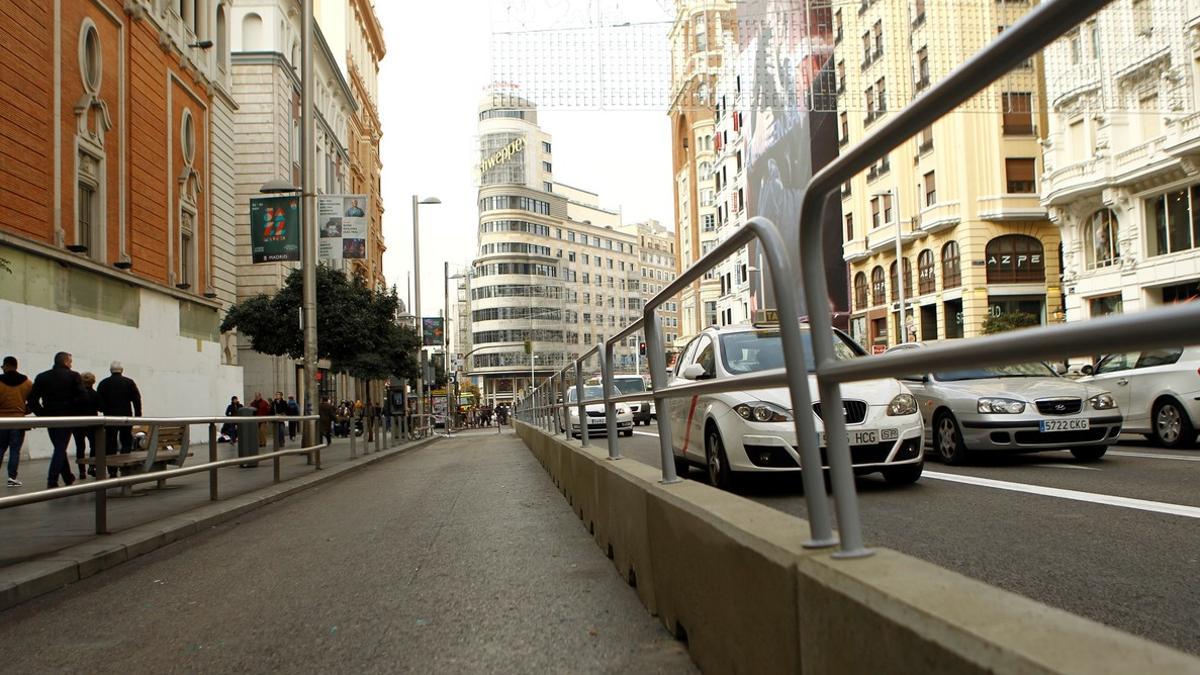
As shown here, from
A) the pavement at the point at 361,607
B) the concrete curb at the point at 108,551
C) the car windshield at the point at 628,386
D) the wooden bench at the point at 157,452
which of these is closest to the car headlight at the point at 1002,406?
the pavement at the point at 361,607

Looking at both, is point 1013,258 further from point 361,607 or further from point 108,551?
point 108,551

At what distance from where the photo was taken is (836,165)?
7.48 ft

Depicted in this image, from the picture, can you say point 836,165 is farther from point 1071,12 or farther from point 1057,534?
point 1057,534

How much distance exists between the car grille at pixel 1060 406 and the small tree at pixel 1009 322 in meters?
8.02

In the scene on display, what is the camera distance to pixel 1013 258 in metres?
2.72

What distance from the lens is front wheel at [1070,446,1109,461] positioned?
31.7 ft

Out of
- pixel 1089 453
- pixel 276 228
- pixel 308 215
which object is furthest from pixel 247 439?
pixel 1089 453

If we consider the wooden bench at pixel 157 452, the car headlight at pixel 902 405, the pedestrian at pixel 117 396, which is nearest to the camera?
the car headlight at pixel 902 405

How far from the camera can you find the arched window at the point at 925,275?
2.91 metres

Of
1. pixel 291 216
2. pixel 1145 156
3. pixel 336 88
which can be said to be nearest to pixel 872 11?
pixel 291 216

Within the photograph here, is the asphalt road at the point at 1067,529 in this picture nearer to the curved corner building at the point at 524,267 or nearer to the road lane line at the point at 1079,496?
the road lane line at the point at 1079,496

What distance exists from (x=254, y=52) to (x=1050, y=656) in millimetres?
41721

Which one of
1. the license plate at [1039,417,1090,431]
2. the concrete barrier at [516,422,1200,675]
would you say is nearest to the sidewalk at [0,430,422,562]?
the concrete barrier at [516,422,1200,675]

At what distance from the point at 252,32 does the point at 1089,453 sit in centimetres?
3795
